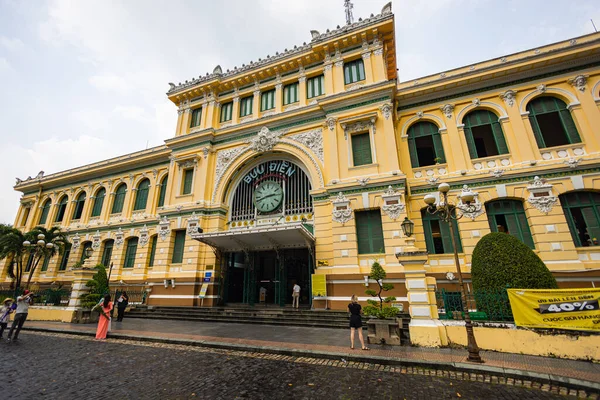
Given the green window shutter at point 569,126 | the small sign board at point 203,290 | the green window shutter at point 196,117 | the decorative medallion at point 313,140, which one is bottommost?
the small sign board at point 203,290

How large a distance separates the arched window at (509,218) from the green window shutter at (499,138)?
3096mm

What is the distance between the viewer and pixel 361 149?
670 inches

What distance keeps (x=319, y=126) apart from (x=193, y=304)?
14.7 m

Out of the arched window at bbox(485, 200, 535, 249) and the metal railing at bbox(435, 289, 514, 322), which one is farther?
the arched window at bbox(485, 200, 535, 249)

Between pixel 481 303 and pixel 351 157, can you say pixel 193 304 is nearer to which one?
pixel 351 157

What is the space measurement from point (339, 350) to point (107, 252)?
24893mm

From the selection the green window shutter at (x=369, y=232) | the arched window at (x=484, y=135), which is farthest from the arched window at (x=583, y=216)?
the green window shutter at (x=369, y=232)

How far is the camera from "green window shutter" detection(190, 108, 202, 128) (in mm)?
23375

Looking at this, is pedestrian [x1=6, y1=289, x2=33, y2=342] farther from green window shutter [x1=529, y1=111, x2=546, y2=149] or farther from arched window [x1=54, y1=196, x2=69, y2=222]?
green window shutter [x1=529, y1=111, x2=546, y2=149]

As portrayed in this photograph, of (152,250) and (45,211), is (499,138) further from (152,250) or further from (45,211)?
(45,211)

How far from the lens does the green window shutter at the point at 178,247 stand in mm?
19781

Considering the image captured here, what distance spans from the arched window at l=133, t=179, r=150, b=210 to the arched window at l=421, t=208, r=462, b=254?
23.3m

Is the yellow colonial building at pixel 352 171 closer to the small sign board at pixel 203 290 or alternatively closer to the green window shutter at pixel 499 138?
the green window shutter at pixel 499 138

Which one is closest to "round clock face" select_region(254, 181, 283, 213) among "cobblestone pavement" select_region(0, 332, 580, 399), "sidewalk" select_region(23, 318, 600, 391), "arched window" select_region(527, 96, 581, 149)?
"sidewalk" select_region(23, 318, 600, 391)
